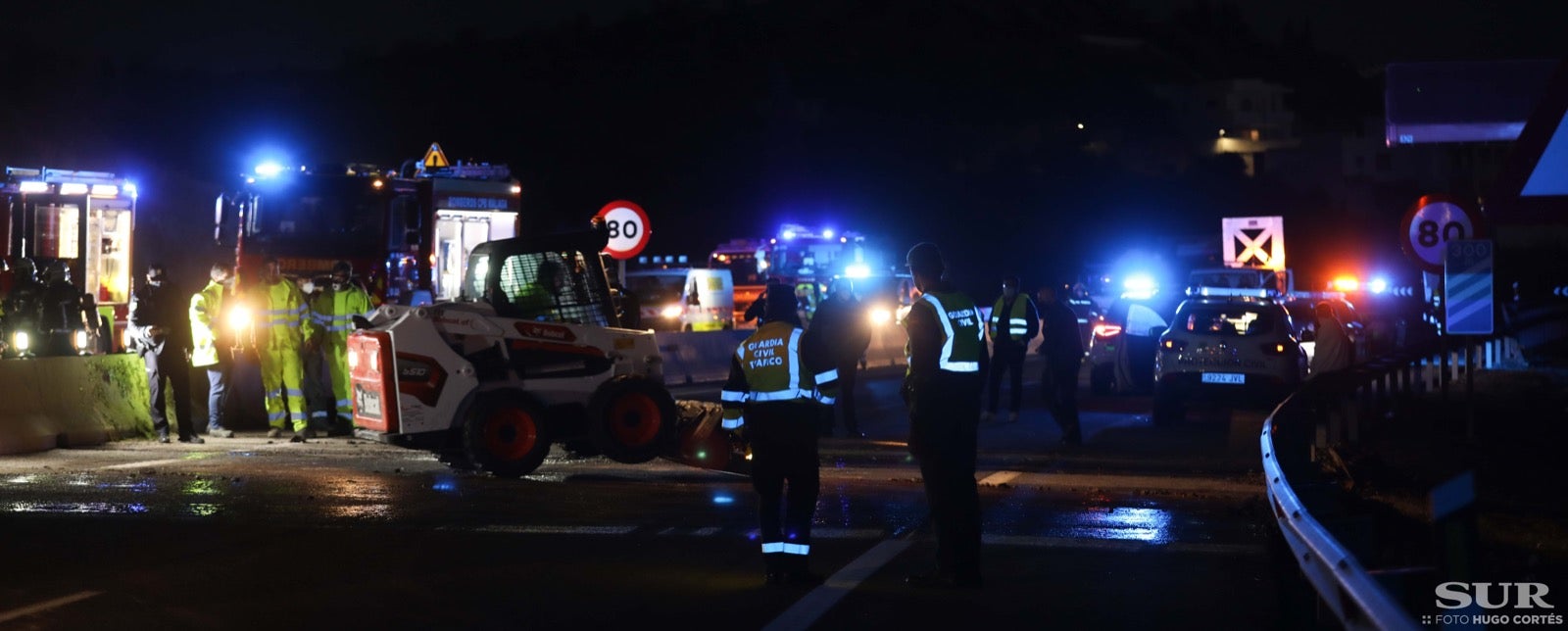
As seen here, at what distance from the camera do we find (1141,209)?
292ft

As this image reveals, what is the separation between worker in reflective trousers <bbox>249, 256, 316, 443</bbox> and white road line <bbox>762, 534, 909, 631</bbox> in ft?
29.1

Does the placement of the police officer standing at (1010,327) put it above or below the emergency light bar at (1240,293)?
below

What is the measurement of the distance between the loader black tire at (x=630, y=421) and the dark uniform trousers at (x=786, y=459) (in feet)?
16.4

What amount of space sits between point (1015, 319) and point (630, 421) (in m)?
6.39

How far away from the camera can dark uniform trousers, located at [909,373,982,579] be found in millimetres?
8531

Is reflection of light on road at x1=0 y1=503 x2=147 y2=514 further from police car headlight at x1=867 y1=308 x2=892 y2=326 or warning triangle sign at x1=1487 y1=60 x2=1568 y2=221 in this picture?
police car headlight at x1=867 y1=308 x2=892 y2=326

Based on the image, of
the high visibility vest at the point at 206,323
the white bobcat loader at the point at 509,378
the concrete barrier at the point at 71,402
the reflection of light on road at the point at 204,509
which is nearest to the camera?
the reflection of light on road at the point at 204,509

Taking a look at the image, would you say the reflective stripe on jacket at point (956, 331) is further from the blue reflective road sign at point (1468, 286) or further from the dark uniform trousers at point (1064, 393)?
the blue reflective road sign at point (1468, 286)

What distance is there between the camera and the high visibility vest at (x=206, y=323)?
57.9ft

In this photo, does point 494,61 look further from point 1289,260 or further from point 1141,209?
point 1289,260

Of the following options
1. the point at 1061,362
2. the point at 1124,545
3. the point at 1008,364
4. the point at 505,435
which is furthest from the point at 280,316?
the point at 1124,545

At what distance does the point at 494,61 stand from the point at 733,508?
2947 inches

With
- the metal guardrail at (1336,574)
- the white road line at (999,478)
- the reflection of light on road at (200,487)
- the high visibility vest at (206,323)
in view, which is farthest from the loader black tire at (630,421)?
the metal guardrail at (1336,574)

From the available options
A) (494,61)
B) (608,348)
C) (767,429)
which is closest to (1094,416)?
(608,348)
